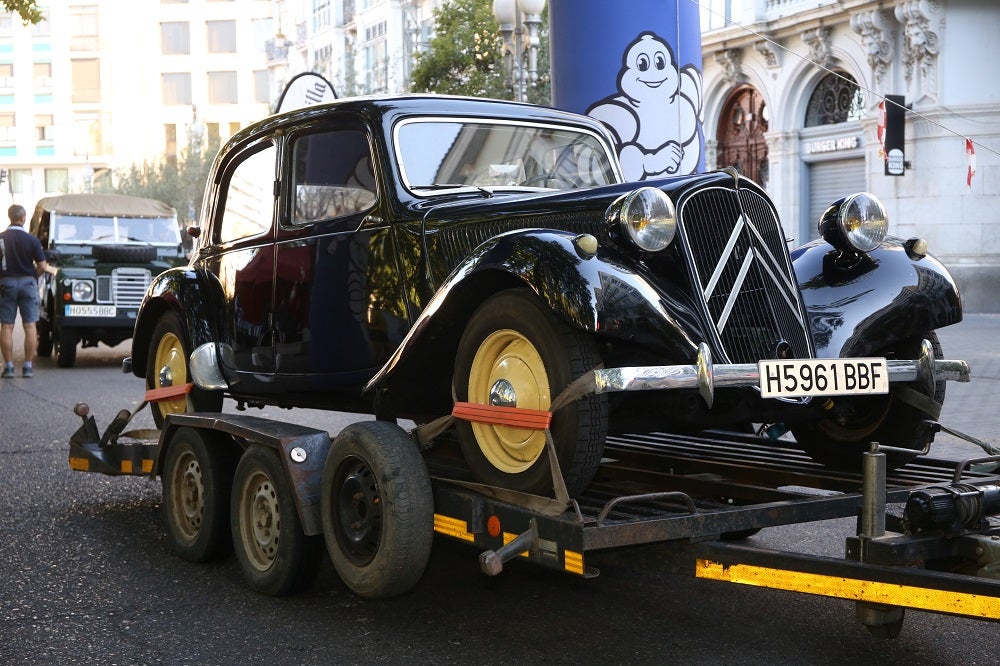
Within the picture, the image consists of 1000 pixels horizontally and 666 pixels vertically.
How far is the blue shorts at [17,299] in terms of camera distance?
15500mm

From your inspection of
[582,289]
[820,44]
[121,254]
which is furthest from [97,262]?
[820,44]

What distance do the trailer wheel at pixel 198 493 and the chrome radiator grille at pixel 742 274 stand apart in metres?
2.26

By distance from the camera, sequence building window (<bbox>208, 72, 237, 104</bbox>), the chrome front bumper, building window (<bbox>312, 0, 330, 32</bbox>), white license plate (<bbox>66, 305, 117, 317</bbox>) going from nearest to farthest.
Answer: the chrome front bumper < white license plate (<bbox>66, 305, 117, 317</bbox>) < building window (<bbox>312, 0, 330, 32</bbox>) < building window (<bbox>208, 72, 237, 104</bbox>)

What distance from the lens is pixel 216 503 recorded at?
18.0 feet

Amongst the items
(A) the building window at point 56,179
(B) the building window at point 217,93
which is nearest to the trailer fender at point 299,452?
(B) the building window at point 217,93

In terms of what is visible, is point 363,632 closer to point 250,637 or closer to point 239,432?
point 250,637

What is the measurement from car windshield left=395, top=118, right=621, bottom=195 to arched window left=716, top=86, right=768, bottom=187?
23303mm

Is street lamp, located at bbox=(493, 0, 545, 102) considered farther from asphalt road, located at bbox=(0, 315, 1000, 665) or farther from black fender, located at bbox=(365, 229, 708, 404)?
black fender, located at bbox=(365, 229, 708, 404)

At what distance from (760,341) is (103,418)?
790 centimetres

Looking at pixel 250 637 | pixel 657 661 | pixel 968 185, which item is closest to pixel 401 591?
pixel 250 637

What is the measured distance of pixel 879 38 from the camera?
80.5 feet

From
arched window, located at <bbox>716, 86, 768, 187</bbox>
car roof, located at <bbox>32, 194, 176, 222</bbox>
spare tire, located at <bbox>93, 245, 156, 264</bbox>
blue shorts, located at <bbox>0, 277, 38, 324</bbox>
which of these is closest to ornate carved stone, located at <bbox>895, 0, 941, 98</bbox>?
arched window, located at <bbox>716, 86, 768, 187</bbox>

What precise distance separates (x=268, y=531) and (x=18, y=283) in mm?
11514

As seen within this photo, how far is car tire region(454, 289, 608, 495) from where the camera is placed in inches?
166
